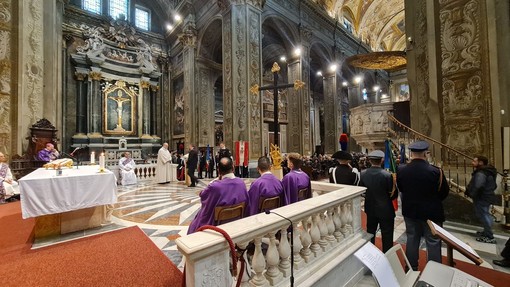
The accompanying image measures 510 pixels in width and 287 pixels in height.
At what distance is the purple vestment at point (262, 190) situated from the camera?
2.59 m

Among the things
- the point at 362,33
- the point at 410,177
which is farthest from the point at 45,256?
A: the point at 362,33

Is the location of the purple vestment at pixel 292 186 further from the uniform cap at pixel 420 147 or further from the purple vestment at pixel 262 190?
the uniform cap at pixel 420 147

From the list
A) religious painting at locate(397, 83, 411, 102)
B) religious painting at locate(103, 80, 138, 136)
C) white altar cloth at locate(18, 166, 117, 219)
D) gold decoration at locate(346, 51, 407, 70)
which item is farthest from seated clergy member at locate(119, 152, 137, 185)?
religious painting at locate(397, 83, 411, 102)

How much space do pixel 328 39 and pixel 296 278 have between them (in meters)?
18.5

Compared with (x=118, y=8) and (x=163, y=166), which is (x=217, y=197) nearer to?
(x=163, y=166)

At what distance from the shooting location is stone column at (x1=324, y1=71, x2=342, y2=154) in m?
17.2

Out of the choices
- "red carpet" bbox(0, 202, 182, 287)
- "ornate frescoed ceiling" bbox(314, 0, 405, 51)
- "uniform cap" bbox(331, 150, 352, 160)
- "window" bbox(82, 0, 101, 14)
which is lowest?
"red carpet" bbox(0, 202, 182, 287)

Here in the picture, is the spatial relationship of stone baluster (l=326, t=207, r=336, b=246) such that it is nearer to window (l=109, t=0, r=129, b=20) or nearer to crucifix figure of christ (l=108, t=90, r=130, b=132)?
crucifix figure of christ (l=108, t=90, r=130, b=132)

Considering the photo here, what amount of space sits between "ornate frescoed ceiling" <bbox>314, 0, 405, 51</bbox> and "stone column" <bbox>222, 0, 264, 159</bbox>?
8.24 meters

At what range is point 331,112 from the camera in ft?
57.2

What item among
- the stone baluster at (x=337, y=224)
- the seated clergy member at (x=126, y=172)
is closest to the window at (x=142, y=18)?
the seated clergy member at (x=126, y=172)

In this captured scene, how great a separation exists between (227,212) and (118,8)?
64.5 feet

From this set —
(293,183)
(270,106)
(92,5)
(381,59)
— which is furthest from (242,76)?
(92,5)

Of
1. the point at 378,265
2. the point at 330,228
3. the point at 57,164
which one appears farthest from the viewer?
the point at 57,164
